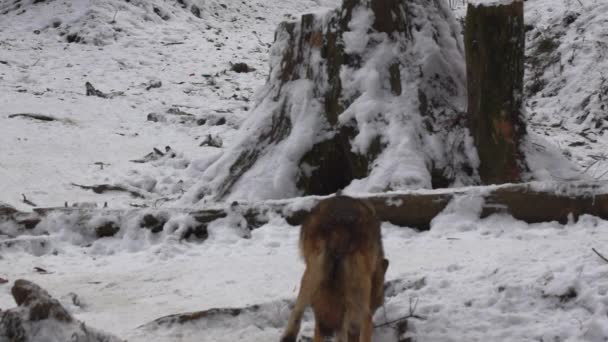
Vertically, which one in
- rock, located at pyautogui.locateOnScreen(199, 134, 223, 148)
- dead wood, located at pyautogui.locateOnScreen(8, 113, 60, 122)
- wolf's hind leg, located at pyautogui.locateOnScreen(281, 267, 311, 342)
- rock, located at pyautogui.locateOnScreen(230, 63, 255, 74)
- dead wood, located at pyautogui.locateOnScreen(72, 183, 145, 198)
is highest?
wolf's hind leg, located at pyautogui.locateOnScreen(281, 267, 311, 342)

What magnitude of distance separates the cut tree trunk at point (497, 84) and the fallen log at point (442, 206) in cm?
100

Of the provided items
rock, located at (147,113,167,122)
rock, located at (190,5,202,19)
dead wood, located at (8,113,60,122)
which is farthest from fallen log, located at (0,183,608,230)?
rock, located at (190,5,202,19)

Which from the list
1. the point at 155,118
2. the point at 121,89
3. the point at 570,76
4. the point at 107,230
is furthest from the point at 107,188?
the point at 570,76

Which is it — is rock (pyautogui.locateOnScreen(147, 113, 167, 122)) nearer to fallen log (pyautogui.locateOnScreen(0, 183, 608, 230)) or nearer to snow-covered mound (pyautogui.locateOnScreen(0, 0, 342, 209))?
snow-covered mound (pyautogui.locateOnScreen(0, 0, 342, 209))

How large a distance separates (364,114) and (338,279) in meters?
4.08

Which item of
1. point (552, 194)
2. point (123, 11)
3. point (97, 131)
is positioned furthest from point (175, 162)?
point (123, 11)

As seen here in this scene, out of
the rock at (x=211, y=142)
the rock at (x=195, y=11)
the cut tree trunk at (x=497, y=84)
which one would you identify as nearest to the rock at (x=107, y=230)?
the cut tree trunk at (x=497, y=84)

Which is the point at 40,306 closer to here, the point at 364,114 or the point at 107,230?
the point at 107,230

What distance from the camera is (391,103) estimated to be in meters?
6.87

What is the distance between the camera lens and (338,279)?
2.91 metres

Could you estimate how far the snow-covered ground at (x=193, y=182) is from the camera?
12.1 ft

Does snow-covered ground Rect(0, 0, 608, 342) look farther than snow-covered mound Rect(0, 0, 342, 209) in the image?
No

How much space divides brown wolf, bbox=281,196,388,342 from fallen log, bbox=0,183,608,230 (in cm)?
230

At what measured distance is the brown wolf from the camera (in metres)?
2.90
